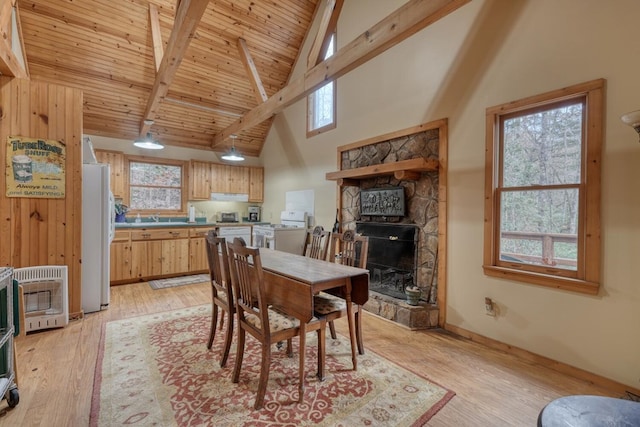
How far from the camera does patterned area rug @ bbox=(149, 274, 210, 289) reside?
4.62 metres

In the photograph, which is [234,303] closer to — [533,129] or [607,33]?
[533,129]

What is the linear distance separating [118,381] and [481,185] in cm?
345

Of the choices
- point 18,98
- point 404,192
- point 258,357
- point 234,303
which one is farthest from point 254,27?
point 258,357

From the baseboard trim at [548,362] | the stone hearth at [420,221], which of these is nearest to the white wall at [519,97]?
the baseboard trim at [548,362]

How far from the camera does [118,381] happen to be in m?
2.06

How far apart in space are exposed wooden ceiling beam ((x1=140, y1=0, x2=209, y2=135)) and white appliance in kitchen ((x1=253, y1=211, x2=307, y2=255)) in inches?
106

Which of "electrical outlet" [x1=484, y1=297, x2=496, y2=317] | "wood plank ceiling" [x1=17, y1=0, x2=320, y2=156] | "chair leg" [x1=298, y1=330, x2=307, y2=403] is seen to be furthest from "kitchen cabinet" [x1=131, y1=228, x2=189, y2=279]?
"electrical outlet" [x1=484, y1=297, x2=496, y2=317]

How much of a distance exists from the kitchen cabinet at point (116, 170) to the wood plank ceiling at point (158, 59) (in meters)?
0.41

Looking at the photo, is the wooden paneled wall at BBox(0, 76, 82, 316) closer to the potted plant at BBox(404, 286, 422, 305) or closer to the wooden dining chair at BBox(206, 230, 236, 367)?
the wooden dining chair at BBox(206, 230, 236, 367)

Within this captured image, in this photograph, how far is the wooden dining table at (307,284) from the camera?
6.19 ft

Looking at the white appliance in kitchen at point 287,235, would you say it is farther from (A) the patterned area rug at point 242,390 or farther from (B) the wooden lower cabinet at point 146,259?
(A) the patterned area rug at point 242,390

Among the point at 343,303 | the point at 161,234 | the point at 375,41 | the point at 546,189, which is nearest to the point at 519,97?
the point at 546,189

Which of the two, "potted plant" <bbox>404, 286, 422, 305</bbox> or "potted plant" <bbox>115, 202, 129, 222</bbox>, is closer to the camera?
"potted plant" <bbox>404, 286, 422, 305</bbox>

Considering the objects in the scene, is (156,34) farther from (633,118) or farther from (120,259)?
(633,118)
